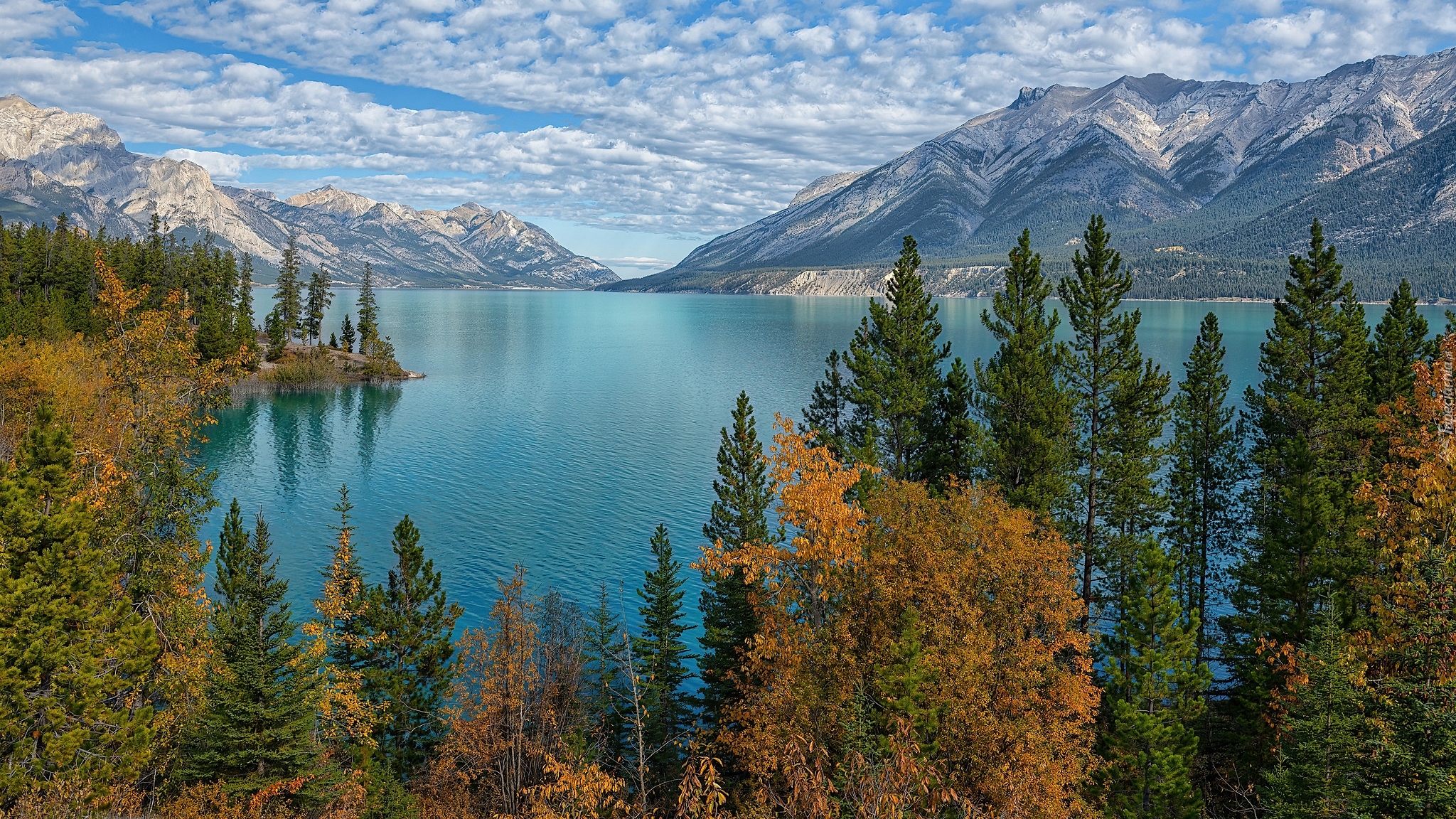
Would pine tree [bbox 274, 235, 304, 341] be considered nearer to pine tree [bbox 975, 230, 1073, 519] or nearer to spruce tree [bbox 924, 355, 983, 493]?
spruce tree [bbox 924, 355, 983, 493]

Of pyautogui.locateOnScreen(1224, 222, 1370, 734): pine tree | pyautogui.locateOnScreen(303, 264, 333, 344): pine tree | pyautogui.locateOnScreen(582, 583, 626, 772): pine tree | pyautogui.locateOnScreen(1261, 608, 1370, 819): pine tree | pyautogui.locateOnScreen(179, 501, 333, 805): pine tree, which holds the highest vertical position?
pyautogui.locateOnScreen(303, 264, 333, 344): pine tree

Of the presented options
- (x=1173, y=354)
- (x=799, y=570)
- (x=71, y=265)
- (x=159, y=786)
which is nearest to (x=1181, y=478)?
(x=799, y=570)

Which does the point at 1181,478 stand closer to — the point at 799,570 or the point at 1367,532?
the point at 1367,532

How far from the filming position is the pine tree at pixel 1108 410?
44.8 metres

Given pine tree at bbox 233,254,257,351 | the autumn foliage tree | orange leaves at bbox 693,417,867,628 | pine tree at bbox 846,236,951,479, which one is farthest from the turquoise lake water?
orange leaves at bbox 693,417,867,628

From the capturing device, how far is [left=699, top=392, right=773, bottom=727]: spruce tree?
40688 mm

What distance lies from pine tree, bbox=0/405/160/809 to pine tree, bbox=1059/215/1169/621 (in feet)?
143

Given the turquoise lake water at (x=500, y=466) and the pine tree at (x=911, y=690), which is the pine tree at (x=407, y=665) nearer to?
the turquoise lake water at (x=500, y=466)

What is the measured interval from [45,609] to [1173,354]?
18637cm

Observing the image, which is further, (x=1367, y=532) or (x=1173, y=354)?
(x=1173, y=354)

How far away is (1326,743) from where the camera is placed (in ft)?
83.9

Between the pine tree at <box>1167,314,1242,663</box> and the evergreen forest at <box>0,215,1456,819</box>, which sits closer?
the evergreen forest at <box>0,215,1456,819</box>

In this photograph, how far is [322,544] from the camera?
230ft

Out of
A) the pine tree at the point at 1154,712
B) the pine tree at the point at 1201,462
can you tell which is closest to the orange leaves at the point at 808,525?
the pine tree at the point at 1154,712
